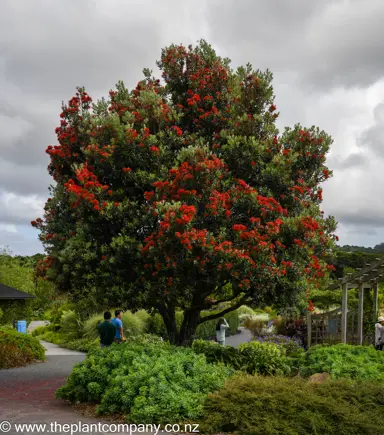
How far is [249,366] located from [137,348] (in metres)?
3.42

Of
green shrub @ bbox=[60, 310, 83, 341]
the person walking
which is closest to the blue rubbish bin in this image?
green shrub @ bbox=[60, 310, 83, 341]

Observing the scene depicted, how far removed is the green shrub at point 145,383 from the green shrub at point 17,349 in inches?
246

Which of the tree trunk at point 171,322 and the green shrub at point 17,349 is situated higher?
the tree trunk at point 171,322

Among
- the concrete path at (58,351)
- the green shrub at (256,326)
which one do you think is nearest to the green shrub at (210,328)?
the green shrub at (256,326)

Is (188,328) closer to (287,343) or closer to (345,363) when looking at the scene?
(345,363)

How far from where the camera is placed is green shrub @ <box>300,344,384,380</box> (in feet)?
39.0

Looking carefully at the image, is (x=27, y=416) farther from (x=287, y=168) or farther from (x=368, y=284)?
(x=368, y=284)

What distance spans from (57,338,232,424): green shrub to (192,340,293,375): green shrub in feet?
6.46

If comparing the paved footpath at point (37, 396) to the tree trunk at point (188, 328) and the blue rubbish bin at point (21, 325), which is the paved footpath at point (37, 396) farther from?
the blue rubbish bin at point (21, 325)

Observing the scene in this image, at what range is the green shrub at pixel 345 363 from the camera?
11.9 m

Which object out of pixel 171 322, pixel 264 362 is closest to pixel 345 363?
pixel 264 362

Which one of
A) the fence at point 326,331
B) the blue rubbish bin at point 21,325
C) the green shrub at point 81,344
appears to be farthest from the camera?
the blue rubbish bin at point 21,325

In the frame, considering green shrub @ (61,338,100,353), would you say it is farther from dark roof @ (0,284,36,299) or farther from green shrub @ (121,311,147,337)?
dark roof @ (0,284,36,299)

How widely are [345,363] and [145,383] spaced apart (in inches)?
207
